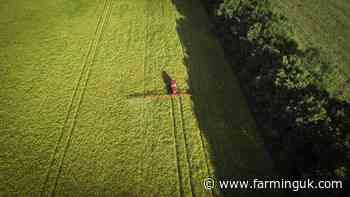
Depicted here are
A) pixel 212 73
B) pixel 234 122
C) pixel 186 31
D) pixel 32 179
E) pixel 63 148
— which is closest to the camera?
pixel 32 179

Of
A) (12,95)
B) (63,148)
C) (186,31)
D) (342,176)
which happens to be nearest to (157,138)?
(63,148)

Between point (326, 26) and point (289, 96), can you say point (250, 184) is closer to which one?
point (289, 96)

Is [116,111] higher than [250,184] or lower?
higher

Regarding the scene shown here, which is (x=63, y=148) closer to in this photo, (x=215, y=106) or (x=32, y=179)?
(x=32, y=179)

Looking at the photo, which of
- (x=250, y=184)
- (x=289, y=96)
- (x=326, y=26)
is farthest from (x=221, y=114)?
(x=326, y=26)

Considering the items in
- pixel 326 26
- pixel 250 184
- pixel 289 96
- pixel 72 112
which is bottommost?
pixel 250 184

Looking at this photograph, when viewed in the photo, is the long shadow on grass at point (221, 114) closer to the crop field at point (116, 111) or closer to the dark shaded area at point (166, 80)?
the crop field at point (116, 111)
